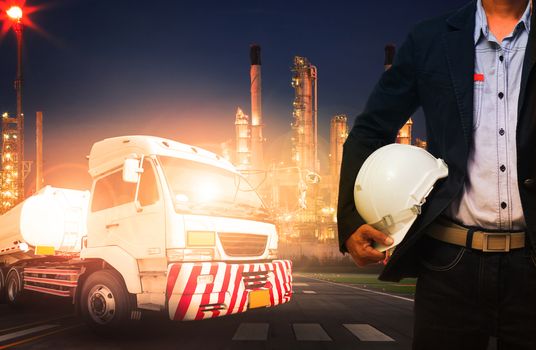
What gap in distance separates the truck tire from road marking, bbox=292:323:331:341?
8.71ft

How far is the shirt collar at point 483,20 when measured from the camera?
2.02 metres

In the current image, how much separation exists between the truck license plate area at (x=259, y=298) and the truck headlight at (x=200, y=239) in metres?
1.10

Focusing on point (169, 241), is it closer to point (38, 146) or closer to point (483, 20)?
point (483, 20)

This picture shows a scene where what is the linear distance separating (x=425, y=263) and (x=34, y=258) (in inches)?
482

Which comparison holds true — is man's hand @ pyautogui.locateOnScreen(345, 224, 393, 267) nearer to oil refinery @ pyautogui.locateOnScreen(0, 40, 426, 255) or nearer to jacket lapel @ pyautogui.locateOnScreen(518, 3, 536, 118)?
jacket lapel @ pyautogui.locateOnScreen(518, 3, 536, 118)

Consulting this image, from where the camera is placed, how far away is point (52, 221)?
12.7 metres

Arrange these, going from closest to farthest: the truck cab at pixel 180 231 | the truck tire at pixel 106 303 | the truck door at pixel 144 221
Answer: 1. the truck cab at pixel 180 231
2. the truck door at pixel 144 221
3. the truck tire at pixel 106 303

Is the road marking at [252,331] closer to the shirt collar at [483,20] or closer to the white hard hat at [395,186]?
the white hard hat at [395,186]

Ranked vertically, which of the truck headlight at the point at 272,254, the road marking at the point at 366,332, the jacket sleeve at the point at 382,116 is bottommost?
the road marking at the point at 366,332

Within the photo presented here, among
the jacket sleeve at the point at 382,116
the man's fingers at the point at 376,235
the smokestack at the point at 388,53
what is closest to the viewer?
the man's fingers at the point at 376,235

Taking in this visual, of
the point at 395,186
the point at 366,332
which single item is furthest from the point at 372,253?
the point at 366,332

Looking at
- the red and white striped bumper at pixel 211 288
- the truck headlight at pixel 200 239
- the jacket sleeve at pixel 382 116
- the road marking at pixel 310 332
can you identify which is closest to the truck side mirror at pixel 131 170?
the truck headlight at pixel 200 239

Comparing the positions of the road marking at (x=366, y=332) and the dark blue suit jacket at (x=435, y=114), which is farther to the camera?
the road marking at (x=366, y=332)

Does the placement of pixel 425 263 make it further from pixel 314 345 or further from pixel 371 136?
pixel 314 345
